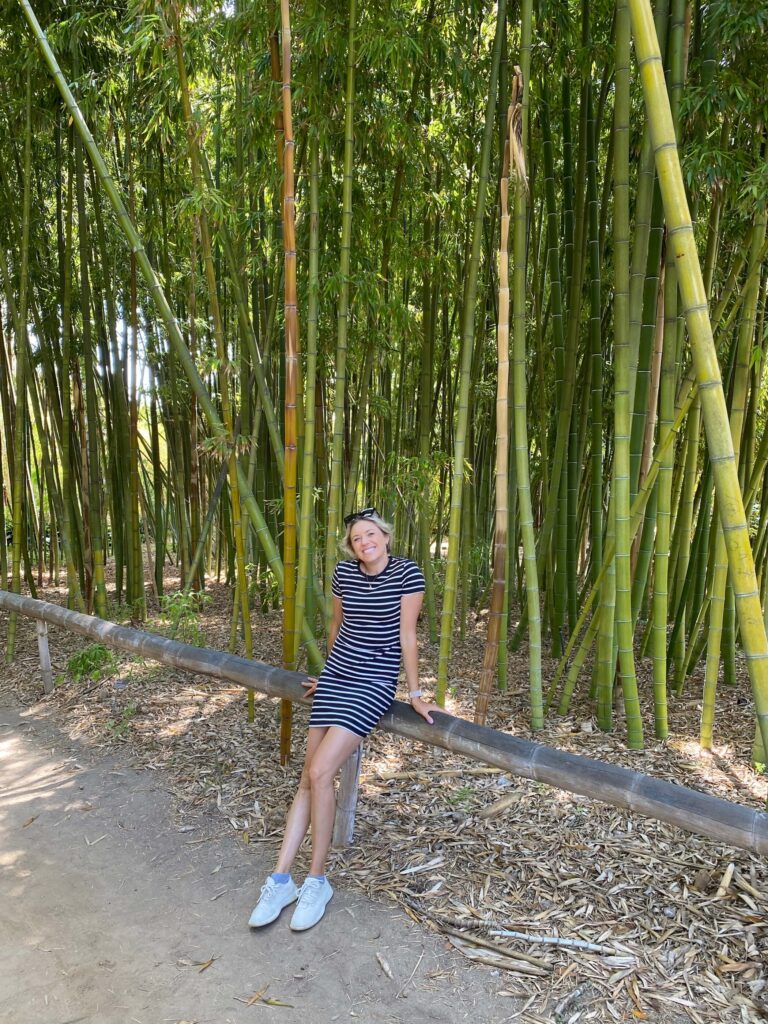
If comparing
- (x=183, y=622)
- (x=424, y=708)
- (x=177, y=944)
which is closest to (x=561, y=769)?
(x=424, y=708)

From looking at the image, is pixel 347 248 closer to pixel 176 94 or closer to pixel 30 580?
pixel 176 94

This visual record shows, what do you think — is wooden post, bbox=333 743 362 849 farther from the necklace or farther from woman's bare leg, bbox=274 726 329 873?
the necklace

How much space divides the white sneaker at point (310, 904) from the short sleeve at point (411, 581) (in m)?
0.79

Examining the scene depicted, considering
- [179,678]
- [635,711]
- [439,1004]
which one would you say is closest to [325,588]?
[179,678]

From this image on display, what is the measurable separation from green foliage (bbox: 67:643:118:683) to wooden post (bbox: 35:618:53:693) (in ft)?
0.43

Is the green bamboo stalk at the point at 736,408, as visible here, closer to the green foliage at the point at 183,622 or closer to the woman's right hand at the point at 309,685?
the woman's right hand at the point at 309,685

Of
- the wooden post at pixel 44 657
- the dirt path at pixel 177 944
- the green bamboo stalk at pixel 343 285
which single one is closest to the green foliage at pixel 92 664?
the wooden post at pixel 44 657

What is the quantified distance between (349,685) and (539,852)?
0.74 m

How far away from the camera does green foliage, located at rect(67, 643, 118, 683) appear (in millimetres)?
3658

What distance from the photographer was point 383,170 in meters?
3.12

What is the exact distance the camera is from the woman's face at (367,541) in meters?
1.98

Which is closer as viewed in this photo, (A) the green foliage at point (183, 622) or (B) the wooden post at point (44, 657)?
(B) the wooden post at point (44, 657)

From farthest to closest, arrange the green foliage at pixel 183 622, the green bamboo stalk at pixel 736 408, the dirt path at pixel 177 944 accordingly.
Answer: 1. the green foliage at pixel 183 622
2. the green bamboo stalk at pixel 736 408
3. the dirt path at pixel 177 944

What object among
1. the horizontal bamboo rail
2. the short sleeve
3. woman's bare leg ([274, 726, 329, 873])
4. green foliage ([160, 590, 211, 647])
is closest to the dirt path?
woman's bare leg ([274, 726, 329, 873])
